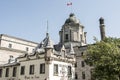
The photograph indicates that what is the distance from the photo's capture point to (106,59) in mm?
30953

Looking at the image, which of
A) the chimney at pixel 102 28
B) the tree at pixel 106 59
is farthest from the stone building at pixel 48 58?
the tree at pixel 106 59

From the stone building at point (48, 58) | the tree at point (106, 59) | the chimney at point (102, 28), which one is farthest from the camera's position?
the chimney at point (102, 28)

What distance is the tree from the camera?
30.7 metres

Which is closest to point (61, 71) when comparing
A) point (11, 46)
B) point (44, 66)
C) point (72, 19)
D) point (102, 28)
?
point (44, 66)

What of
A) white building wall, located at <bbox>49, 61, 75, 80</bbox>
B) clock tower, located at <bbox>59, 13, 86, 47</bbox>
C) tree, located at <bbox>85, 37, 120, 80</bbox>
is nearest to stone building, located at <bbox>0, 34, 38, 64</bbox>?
clock tower, located at <bbox>59, 13, 86, 47</bbox>

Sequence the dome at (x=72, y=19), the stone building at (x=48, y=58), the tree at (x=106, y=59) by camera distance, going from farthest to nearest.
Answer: the dome at (x=72, y=19), the stone building at (x=48, y=58), the tree at (x=106, y=59)

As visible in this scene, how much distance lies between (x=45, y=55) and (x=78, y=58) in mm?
17637

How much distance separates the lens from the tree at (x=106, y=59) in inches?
1210

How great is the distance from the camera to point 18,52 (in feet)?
192

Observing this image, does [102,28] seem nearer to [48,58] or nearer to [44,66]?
[48,58]

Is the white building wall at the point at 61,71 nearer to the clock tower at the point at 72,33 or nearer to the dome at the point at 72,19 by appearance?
the clock tower at the point at 72,33

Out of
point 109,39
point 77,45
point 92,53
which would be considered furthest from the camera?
point 77,45

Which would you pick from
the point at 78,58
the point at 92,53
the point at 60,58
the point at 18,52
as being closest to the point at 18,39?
the point at 18,52

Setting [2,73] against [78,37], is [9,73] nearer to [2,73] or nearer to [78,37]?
[2,73]
